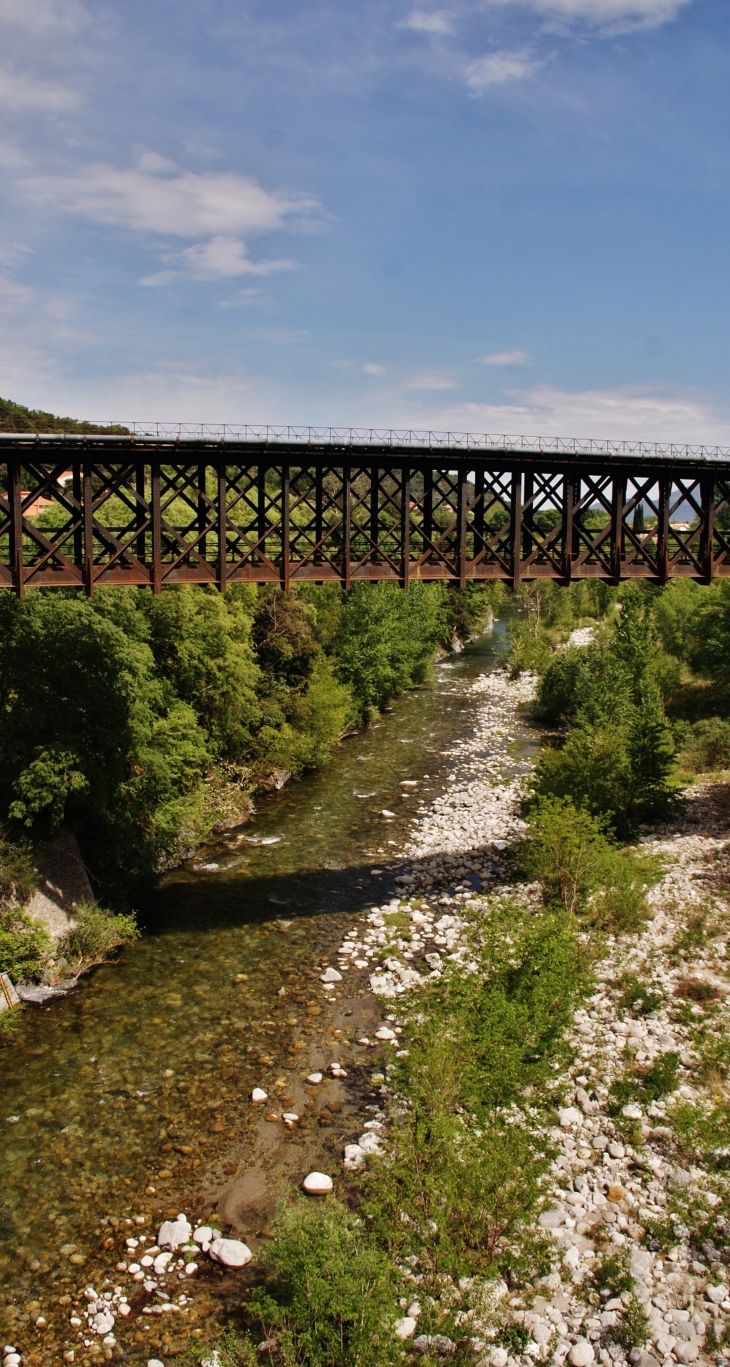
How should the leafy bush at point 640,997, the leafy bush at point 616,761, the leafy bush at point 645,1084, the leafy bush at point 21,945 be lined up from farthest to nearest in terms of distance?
the leafy bush at point 616,761, the leafy bush at point 21,945, the leafy bush at point 640,997, the leafy bush at point 645,1084

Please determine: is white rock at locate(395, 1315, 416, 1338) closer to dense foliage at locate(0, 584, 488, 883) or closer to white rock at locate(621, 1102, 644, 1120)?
white rock at locate(621, 1102, 644, 1120)

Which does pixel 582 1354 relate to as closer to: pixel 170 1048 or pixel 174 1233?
pixel 174 1233

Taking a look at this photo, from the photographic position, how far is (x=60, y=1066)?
Answer: 18.2m

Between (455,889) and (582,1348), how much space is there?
50.5 ft

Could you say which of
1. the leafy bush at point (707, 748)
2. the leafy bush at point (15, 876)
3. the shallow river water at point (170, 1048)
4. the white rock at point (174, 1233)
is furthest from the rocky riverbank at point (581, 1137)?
the leafy bush at point (707, 748)

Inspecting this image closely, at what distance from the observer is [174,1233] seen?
1390 centimetres

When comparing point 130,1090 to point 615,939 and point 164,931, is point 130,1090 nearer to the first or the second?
point 164,931

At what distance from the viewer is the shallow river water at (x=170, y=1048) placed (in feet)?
47.0

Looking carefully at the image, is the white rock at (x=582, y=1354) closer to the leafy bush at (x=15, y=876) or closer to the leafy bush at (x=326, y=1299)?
the leafy bush at (x=326, y=1299)

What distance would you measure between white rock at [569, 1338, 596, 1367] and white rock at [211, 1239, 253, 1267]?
202 inches

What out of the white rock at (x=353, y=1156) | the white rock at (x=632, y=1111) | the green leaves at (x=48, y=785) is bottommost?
the white rock at (x=353, y=1156)

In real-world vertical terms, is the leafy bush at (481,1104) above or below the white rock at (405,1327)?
above

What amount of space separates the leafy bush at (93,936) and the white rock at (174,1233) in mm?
8851

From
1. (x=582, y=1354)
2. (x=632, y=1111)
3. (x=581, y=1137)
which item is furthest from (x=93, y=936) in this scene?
(x=582, y=1354)
